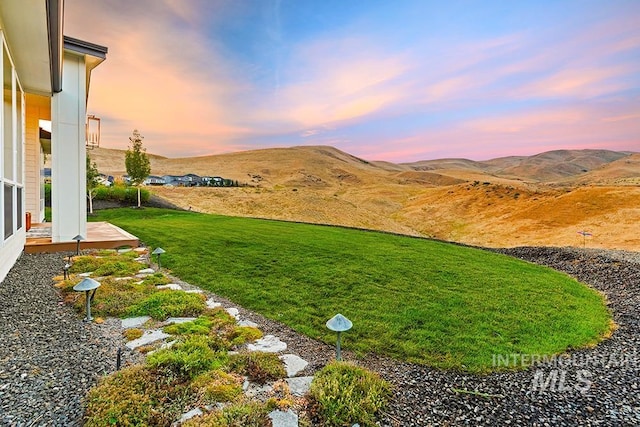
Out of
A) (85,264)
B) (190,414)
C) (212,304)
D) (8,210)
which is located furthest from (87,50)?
(190,414)

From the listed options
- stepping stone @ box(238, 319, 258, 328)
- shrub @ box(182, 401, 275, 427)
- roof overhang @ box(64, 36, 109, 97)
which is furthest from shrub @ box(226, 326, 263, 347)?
roof overhang @ box(64, 36, 109, 97)

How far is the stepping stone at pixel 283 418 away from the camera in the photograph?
217 centimetres

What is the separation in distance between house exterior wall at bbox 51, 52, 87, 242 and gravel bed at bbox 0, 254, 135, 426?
10.5 feet

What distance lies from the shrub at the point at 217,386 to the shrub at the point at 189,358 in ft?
0.38

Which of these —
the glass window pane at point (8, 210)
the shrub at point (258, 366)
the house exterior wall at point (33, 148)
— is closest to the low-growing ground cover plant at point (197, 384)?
the shrub at point (258, 366)

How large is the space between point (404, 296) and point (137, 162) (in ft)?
64.3

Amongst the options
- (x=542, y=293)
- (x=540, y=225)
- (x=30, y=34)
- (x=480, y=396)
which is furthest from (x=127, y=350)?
(x=540, y=225)

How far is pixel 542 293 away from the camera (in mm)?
5988

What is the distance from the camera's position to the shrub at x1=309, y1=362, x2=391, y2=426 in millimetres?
2285

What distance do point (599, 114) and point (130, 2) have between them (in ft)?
83.8

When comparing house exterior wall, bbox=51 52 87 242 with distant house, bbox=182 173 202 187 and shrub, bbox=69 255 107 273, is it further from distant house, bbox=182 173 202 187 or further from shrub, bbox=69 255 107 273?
distant house, bbox=182 173 202 187

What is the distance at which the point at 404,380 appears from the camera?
9.82 feet

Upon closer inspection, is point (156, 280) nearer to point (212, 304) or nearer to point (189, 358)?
point (212, 304)

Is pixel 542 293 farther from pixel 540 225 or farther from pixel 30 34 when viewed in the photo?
pixel 540 225
